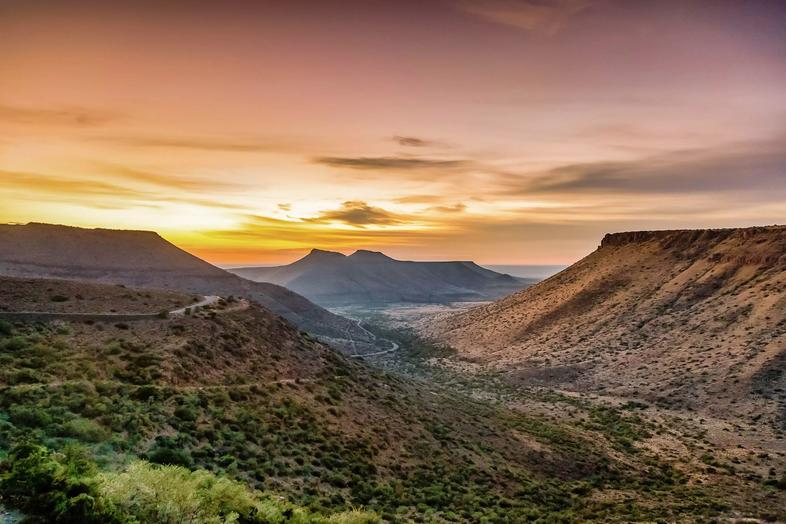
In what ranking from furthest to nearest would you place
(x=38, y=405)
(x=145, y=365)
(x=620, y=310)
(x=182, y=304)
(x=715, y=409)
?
(x=620, y=310), (x=715, y=409), (x=182, y=304), (x=145, y=365), (x=38, y=405)

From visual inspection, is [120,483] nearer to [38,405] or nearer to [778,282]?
[38,405]

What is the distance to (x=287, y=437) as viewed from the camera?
73.3 feet

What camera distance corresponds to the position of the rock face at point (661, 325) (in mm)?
47562

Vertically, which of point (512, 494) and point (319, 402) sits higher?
point (319, 402)

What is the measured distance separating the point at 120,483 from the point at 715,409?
4860 cm

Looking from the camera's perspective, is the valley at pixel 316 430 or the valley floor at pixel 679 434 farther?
the valley floor at pixel 679 434

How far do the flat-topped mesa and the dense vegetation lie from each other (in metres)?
48.5

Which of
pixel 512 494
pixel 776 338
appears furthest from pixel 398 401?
pixel 776 338

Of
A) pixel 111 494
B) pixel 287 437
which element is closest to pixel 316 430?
pixel 287 437

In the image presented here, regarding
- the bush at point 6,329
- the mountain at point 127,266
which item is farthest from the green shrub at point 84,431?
the mountain at point 127,266

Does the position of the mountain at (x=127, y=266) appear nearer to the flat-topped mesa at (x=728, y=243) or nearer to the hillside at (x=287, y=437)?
the flat-topped mesa at (x=728, y=243)

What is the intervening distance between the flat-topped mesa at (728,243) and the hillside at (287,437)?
4500 centimetres

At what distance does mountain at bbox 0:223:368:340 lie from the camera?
3976 inches

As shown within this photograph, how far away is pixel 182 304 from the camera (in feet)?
116
